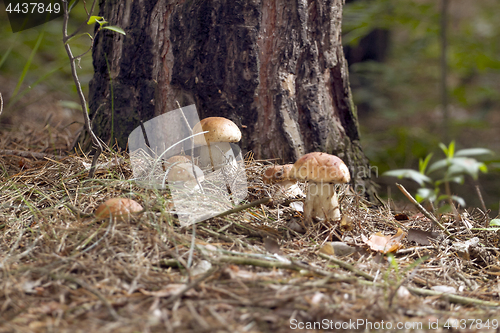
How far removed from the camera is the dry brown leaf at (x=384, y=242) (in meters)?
1.86

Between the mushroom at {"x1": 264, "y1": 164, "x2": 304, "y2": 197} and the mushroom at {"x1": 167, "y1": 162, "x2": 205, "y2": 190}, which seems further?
the mushroom at {"x1": 264, "y1": 164, "x2": 304, "y2": 197}

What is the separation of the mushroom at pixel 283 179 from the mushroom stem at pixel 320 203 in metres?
0.24

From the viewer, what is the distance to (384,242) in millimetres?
1912

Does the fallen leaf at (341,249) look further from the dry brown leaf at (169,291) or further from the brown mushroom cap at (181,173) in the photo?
the brown mushroom cap at (181,173)

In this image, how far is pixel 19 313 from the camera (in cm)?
122

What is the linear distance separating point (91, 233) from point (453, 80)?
39.4 ft

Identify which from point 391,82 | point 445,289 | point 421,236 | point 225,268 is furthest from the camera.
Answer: point 391,82

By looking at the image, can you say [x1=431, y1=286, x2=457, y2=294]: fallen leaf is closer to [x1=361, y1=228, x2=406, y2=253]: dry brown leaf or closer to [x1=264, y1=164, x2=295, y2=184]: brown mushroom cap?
[x1=361, y1=228, x2=406, y2=253]: dry brown leaf

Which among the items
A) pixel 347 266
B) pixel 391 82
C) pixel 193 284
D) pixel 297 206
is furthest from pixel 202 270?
pixel 391 82

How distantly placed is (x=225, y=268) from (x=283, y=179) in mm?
920

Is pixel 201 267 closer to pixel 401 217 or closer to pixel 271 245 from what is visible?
pixel 271 245

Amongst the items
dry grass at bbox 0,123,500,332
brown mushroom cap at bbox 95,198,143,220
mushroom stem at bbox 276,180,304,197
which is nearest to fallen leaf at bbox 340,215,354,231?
dry grass at bbox 0,123,500,332

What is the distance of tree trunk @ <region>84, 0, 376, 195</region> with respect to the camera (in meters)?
2.54

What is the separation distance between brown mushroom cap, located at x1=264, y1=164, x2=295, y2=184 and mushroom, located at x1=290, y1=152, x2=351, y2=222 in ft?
0.80
